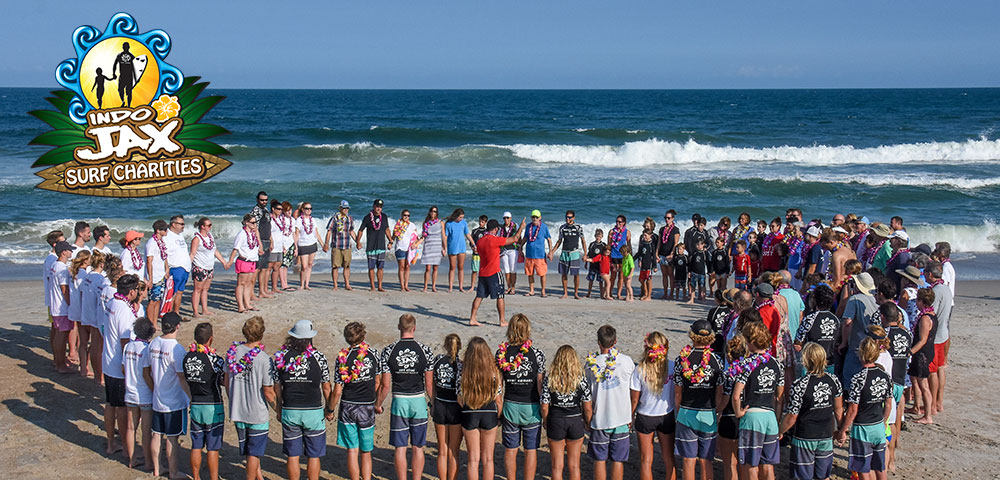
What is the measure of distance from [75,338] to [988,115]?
69.6 meters

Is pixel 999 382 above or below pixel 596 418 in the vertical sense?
below

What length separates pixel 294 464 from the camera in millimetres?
6031

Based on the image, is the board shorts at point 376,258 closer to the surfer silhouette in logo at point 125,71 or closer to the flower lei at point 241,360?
the surfer silhouette in logo at point 125,71

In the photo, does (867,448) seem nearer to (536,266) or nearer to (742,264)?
(742,264)

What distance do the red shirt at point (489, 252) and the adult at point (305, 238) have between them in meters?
2.99

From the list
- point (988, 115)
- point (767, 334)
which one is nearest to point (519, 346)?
point (767, 334)

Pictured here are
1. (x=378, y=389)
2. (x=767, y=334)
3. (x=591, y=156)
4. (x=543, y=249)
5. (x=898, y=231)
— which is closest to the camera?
(x=767, y=334)

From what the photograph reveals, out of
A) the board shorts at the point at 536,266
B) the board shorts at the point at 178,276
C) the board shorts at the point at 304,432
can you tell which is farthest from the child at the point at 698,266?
the board shorts at the point at 304,432

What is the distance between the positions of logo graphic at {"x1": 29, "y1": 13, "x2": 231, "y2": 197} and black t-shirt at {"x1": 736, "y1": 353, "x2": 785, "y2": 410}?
26.5 feet

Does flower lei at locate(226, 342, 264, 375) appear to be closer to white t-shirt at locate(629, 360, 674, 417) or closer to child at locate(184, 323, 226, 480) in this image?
child at locate(184, 323, 226, 480)

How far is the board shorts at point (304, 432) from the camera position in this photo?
5.84m

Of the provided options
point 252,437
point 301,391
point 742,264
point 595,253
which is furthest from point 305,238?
point 301,391

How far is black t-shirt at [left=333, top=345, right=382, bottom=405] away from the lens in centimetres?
585

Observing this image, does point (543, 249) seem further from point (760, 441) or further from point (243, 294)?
point (760, 441)
